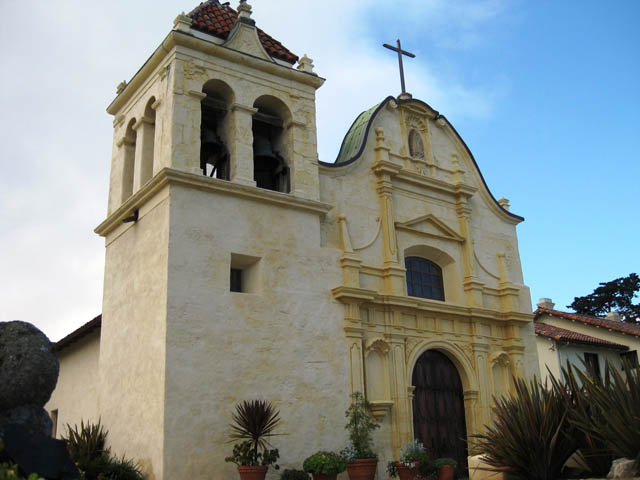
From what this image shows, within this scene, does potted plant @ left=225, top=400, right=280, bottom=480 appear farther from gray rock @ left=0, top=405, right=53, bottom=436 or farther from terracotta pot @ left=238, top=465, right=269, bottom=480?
gray rock @ left=0, top=405, right=53, bottom=436

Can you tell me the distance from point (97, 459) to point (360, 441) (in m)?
5.22

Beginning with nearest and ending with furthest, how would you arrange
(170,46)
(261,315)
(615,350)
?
(261,315) < (170,46) < (615,350)

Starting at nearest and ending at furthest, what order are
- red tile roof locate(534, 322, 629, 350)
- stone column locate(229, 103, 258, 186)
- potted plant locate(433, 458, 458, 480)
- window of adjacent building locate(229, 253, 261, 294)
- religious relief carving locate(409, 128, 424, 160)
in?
potted plant locate(433, 458, 458, 480), window of adjacent building locate(229, 253, 261, 294), stone column locate(229, 103, 258, 186), religious relief carving locate(409, 128, 424, 160), red tile roof locate(534, 322, 629, 350)

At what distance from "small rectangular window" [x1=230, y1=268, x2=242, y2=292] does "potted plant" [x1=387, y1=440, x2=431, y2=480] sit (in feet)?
16.6

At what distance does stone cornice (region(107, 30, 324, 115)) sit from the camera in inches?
613

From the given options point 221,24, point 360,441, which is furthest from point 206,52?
point 360,441

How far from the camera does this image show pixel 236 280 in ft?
49.9

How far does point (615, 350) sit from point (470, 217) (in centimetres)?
1145

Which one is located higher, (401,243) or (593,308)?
(593,308)

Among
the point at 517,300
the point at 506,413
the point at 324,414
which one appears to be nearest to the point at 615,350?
the point at 517,300

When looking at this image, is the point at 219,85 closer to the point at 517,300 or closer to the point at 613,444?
the point at 517,300

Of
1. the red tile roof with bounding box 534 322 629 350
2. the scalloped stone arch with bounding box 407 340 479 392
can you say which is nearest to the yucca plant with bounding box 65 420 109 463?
the scalloped stone arch with bounding box 407 340 479 392

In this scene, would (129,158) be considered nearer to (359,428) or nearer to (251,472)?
(359,428)

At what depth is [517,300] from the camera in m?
19.5
